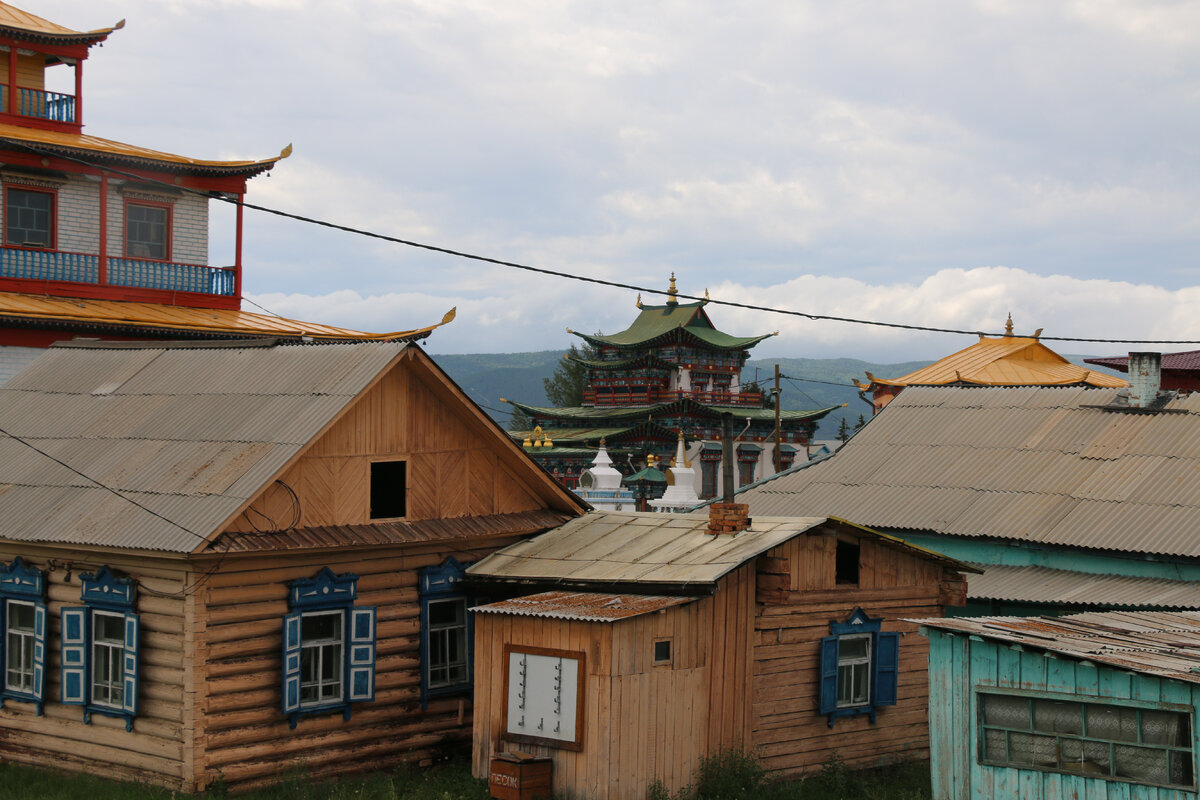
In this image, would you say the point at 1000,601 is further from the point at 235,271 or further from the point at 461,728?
the point at 235,271

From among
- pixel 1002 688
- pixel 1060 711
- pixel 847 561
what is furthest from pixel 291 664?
pixel 1060 711

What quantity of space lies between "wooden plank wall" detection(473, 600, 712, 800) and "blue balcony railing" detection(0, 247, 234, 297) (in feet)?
56.1

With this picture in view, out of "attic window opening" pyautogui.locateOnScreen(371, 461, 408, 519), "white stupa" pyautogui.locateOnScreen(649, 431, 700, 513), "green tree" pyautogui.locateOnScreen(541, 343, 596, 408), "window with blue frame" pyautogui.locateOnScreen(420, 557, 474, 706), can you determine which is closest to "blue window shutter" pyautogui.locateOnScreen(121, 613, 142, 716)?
"attic window opening" pyautogui.locateOnScreen(371, 461, 408, 519)

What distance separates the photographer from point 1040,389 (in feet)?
90.3

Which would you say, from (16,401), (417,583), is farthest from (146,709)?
(16,401)

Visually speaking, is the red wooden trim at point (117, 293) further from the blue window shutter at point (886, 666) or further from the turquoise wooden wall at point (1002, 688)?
the turquoise wooden wall at point (1002, 688)

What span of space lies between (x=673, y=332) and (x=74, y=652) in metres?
59.6

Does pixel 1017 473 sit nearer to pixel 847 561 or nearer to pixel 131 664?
pixel 847 561

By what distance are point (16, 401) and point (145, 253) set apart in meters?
11.2

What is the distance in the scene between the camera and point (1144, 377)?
25.3m

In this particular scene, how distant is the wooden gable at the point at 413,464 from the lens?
16.7 m

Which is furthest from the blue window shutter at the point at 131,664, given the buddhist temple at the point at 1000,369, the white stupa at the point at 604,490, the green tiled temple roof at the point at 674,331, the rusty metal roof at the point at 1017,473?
the green tiled temple roof at the point at 674,331

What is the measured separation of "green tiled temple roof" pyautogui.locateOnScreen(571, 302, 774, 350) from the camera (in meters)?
75.2

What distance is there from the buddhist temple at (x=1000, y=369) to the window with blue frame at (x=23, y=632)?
49898 millimetres
